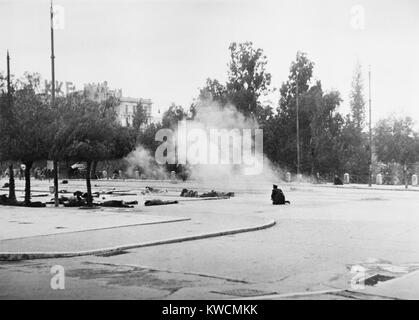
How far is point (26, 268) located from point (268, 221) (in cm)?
871

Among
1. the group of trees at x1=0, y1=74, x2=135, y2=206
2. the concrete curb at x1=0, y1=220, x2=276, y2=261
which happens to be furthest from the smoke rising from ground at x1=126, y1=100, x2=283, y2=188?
the concrete curb at x1=0, y1=220, x2=276, y2=261

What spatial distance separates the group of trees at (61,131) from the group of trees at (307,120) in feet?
114

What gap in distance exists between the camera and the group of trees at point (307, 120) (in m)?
54.6

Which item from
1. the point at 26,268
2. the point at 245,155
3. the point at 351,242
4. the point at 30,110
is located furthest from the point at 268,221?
the point at 245,155

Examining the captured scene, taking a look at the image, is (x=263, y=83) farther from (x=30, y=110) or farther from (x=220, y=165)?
(x=30, y=110)

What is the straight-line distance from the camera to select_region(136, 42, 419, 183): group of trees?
54562 mm

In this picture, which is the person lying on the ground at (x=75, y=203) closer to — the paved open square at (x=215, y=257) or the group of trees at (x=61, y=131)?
the group of trees at (x=61, y=131)

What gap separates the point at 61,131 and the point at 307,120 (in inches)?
1582

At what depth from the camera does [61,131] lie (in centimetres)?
2231

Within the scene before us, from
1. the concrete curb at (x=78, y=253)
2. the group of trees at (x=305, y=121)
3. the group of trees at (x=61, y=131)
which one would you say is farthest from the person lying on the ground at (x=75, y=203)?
the group of trees at (x=305, y=121)

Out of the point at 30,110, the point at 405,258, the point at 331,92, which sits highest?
the point at 331,92

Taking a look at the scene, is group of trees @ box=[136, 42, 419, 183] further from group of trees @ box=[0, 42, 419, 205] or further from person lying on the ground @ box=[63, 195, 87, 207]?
person lying on the ground @ box=[63, 195, 87, 207]

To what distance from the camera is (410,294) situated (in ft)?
25.1

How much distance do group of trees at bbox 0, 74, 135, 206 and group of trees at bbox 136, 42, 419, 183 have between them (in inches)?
1364
